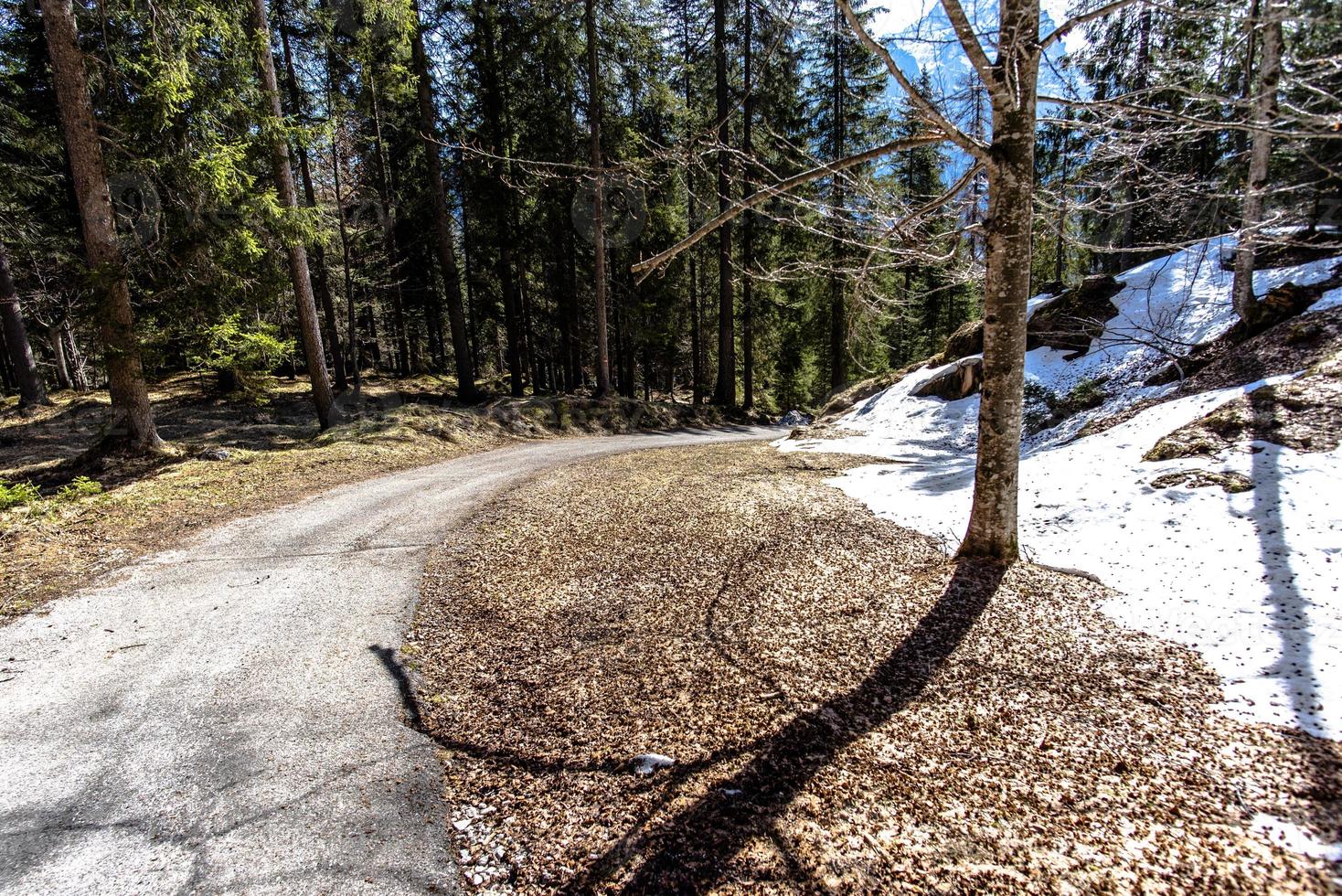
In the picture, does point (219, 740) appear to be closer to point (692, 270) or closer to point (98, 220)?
point (98, 220)

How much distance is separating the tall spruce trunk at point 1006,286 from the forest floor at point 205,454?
7.85 metres

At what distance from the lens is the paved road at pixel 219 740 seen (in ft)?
7.55

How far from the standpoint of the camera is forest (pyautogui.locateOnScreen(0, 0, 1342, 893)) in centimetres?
239

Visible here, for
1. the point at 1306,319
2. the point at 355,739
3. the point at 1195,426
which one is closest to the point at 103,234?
the point at 355,739

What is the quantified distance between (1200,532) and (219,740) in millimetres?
6926

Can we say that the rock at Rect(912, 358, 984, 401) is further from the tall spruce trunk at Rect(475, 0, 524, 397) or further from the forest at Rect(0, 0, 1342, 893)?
the tall spruce trunk at Rect(475, 0, 524, 397)

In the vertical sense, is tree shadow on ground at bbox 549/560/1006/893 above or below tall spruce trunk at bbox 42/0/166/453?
below

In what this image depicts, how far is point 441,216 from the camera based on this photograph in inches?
631

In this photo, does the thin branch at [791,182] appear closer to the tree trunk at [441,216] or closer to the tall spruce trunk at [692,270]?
the tree trunk at [441,216]

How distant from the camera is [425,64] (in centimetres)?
1534

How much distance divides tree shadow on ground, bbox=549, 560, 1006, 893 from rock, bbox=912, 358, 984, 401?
427 inches

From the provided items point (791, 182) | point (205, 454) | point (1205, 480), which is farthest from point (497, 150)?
point (1205, 480)

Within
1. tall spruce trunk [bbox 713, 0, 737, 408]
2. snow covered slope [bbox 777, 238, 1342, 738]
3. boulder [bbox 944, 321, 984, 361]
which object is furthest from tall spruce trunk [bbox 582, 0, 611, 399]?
snow covered slope [bbox 777, 238, 1342, 738]

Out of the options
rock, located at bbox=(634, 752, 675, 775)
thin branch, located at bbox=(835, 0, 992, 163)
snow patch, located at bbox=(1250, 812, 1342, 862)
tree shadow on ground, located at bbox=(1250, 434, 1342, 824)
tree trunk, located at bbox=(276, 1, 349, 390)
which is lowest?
rock, located at bbox=(634, 752, 675, 775)
